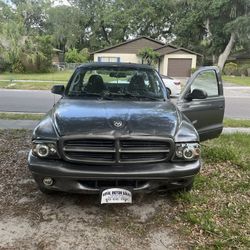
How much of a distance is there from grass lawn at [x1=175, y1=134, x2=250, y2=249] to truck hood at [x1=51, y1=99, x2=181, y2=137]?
967mm

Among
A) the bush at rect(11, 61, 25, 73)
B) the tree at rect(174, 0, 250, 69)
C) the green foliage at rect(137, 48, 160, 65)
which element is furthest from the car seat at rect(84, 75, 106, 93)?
the tree at rect(174, 0, 250, 69)

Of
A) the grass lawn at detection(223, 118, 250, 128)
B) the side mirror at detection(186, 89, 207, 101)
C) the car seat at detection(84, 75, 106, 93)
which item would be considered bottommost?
the grass lawn at detection(223, 118, 250, 128)

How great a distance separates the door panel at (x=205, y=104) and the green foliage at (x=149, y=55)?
1275 inches

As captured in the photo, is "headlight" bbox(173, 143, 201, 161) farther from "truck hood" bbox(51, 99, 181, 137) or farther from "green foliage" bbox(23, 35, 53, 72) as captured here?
"green foliage" bbox(23, 35, 53, 72)

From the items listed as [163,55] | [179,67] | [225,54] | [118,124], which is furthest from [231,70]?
[118,124]

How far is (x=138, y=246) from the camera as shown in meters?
3.33

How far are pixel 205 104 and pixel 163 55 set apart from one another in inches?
1292

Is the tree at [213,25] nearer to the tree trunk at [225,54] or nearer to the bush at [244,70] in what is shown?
the tree trunk at [225,54]

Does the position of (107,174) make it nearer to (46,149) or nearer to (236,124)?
(46,149)

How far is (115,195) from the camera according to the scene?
3.62 metres

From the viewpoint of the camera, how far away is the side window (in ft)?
19.0

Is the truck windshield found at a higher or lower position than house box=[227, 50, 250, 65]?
higher

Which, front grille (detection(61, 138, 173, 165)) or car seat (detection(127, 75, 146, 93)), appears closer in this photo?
front grille (detection(61, 138, 173, 165))

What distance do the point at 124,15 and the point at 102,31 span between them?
6.03 metres
